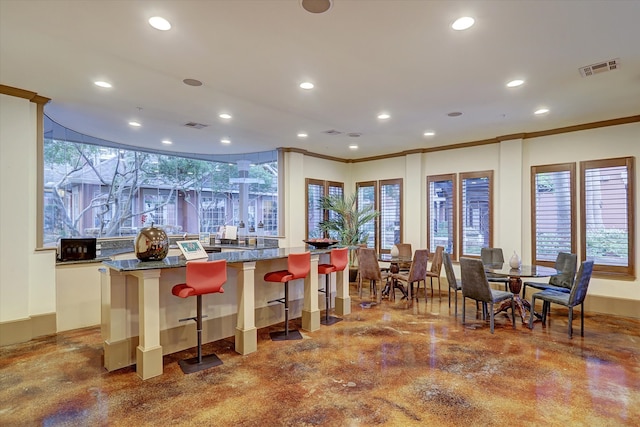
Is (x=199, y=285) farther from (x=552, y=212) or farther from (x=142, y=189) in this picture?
(x=552, y=212)

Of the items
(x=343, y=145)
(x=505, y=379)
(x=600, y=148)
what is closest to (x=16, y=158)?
(x=343, y=145)

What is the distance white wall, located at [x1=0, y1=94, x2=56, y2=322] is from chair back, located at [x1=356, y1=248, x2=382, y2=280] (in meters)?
4.56

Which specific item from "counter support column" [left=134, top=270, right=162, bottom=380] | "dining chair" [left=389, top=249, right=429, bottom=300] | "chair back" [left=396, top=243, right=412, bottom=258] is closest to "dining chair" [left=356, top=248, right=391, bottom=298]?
"dining chair" [left=389, top=249, right=429, bottom=300]

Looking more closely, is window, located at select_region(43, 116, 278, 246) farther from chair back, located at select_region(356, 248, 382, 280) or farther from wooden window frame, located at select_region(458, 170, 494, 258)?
wooden window frame, located at select_region(458, 170, 494, 258)

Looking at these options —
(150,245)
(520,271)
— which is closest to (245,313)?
(150,245)

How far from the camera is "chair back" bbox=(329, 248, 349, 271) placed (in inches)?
189

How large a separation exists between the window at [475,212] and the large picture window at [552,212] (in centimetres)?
73

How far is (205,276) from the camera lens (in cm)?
326

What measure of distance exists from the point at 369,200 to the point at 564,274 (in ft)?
14.0

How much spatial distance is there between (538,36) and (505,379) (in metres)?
2.94

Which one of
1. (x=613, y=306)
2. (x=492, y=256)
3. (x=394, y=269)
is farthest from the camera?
(x=394, y=269)

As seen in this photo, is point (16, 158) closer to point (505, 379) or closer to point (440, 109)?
point (440, 109)

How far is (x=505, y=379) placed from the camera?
3.10 meters

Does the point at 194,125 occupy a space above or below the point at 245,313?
above
